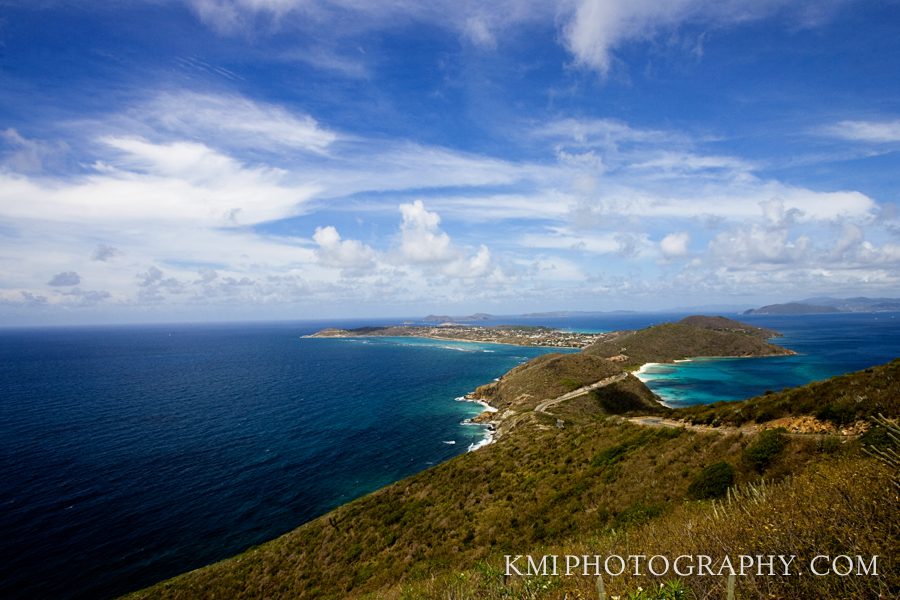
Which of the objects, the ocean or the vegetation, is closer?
the vegetation

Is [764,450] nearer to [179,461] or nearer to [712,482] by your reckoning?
[712,482]

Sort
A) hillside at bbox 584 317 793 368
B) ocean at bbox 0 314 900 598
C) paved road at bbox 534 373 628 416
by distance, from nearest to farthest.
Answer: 1. ocean at bbox 0 314 900 598
2. paved road at bbox 534 373 628 416
3. hillside at bbox 584 317 793 368

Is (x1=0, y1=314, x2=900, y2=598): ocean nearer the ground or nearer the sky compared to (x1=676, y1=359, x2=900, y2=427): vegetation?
nearer the ground

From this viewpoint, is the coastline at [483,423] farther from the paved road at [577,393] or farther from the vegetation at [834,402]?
the vegetation at [834,402]

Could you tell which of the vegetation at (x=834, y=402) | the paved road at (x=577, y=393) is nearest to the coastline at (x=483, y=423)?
the paved road at (x=577, y=393)

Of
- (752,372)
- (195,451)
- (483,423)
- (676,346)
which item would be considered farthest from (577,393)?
(676,346)

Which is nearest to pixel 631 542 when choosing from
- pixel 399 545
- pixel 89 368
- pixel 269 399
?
pixel 399 545

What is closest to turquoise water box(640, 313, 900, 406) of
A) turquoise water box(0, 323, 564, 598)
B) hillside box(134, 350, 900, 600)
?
turquoise water box(0, 323, 564, 598)

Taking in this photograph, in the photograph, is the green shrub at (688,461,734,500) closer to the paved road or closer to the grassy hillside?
the paved road
